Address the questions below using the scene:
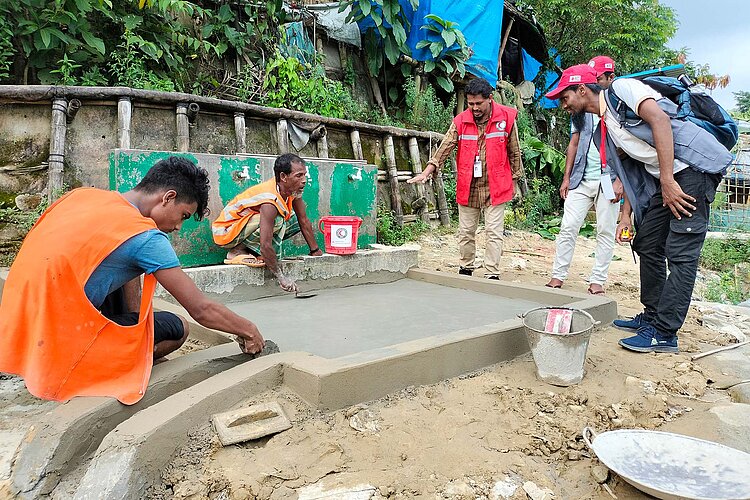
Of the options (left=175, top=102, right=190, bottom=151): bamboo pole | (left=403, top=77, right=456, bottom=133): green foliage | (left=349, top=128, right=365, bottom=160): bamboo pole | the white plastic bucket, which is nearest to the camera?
the white plastic bucket

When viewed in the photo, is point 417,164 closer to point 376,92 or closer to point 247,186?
point 376,92

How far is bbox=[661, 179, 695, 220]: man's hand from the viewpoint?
2.75m

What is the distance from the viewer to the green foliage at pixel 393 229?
6.51 meters

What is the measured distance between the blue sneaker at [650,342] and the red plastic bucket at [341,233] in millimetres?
2189

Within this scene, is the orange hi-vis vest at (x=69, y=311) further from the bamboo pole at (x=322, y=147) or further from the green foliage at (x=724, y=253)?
the green foliage at (x=724, y=253)

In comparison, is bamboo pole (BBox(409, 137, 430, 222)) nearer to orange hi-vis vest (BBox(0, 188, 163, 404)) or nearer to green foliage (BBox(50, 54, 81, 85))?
green foliage (BBox(50, 54, 81, 85))

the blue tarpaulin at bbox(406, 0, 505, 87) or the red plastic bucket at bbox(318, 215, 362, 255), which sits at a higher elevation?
the blue tarpaulin at bbox(406, 0, 505, 87)

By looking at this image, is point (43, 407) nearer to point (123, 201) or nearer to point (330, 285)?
point (123, 201)

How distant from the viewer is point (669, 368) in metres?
2.70

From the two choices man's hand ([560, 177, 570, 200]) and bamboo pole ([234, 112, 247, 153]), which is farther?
bamboo pole ([234, 112, 247, 153])

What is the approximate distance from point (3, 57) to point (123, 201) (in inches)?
172

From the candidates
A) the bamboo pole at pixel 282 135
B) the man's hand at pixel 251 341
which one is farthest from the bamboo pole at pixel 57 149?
the man's hand at pixel 251 341

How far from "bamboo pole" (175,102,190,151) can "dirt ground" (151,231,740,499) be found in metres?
3.90

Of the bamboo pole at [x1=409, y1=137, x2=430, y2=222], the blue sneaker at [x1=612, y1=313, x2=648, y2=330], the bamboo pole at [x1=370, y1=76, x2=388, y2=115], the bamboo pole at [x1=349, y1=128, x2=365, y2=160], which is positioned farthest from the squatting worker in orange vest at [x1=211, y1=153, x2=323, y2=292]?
the bamboo pole at [x1=370, y1=76, x2=388, y2=115]
